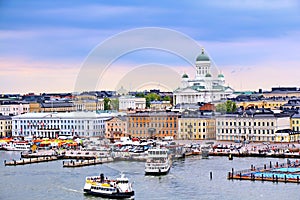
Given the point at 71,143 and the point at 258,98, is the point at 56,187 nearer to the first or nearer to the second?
the point at 71,143

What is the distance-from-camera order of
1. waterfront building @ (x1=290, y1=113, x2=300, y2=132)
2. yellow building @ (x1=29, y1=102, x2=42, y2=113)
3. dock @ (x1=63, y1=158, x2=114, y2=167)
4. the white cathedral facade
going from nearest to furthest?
dock @ (x1=63, y1=158, x2=114, y2=167) < waterfront building @ (x1=290, y1=113, x2=300, y2=132) < the white cathedral facade < yellow building @ (x1=29, y1=102, x2=42, y2=113)

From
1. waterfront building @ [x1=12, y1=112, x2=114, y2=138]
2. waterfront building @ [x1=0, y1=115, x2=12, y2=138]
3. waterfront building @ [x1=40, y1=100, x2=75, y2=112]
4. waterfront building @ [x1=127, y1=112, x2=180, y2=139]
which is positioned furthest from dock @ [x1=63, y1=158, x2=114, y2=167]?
waterfront building @ [x1=40, y1=100, x2=75, y2=112]

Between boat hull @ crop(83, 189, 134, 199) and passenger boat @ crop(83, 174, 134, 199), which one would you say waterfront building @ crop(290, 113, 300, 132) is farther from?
boat hull @ crop(83, 189, 134, 199)

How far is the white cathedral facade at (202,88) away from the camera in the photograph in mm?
41219

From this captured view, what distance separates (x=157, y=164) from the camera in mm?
19562

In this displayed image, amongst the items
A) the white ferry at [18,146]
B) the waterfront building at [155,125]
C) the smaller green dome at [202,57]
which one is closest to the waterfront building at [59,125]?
the waterfront building at [155,125]

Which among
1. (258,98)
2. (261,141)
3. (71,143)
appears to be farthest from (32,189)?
(258,98)

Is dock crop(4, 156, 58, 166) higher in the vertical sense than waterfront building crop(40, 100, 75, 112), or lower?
lower

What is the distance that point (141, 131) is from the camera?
3189 centimetres

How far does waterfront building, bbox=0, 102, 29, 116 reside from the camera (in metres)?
41.4

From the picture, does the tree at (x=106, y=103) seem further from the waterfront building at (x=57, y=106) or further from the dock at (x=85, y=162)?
the dock at (x=85, y=162)

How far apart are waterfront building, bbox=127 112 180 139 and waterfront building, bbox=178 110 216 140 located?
1.02ft

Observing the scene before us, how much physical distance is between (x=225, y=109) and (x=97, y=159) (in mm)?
12723

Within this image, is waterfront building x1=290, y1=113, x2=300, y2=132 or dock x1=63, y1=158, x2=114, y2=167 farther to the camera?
waterfront building x1=290, y1=113, x2=300, y2=132
